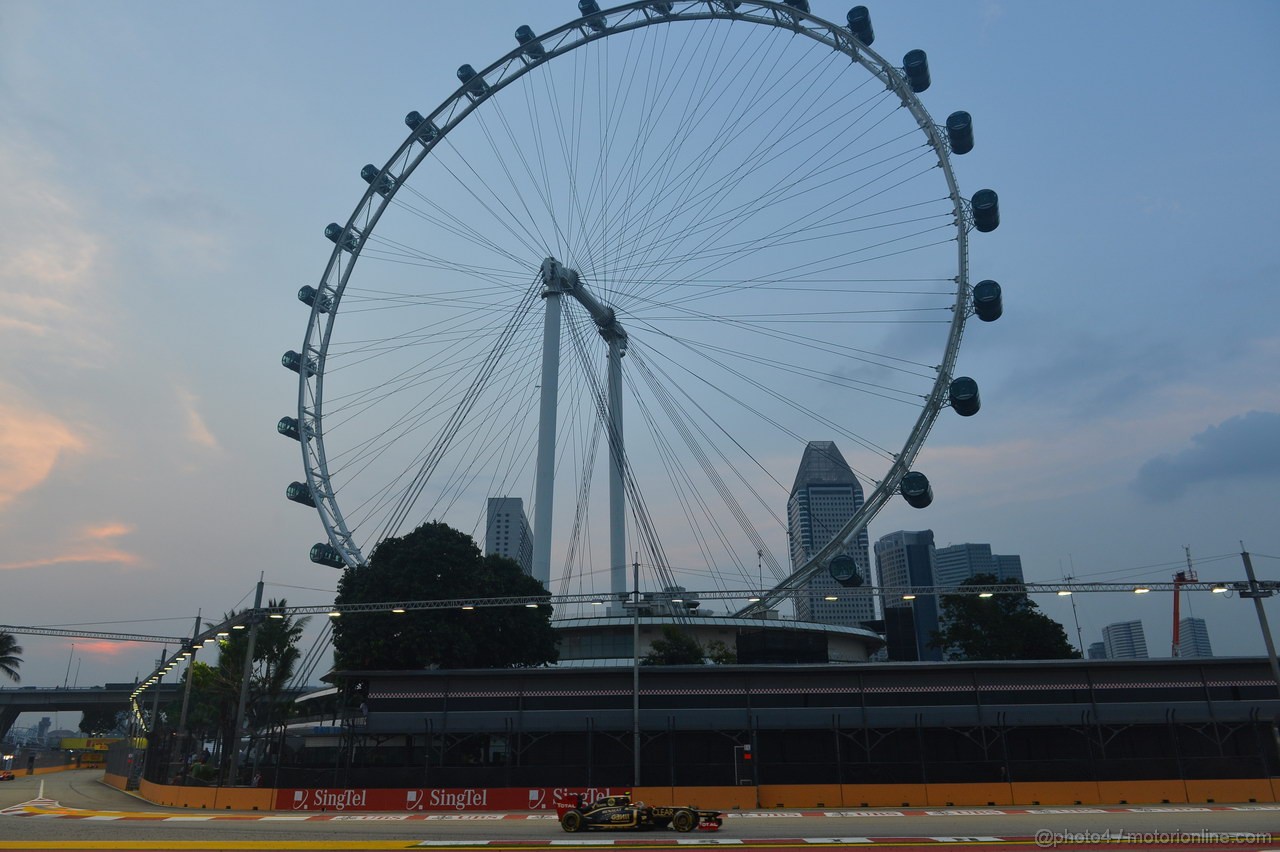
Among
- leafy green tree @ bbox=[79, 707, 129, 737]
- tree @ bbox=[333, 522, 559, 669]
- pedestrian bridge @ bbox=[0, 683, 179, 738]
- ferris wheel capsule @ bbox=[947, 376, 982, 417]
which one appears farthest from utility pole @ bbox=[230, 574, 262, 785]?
leafy green tree @ bbox=[79, 707, 129, 737]

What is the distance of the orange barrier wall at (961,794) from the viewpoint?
38.3m

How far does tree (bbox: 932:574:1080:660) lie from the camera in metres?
76.5

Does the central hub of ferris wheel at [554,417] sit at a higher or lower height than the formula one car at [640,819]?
higher

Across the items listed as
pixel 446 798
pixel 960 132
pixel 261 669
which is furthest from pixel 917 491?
pixel 261 669

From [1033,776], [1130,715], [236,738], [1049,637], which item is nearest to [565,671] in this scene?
[236,738]

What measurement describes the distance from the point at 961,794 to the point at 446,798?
938 inches

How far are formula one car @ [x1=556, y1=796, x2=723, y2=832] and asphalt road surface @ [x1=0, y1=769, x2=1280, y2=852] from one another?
38 centimetres

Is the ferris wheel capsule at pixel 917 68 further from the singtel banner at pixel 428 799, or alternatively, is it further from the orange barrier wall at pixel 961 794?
the singtel banner at pixel 428 799

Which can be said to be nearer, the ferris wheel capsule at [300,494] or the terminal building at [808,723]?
the terminal building at [808,723]

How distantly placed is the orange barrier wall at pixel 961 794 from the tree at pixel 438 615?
18.5 meters

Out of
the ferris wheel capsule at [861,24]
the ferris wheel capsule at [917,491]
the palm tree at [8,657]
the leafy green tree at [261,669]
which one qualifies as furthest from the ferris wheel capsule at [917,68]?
the palm tree at [8,657]

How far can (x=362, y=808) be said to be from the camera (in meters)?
39.6

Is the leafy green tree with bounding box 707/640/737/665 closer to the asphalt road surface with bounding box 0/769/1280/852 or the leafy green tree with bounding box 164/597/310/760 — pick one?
the leafy green tree with bounding box 164/597/310/760

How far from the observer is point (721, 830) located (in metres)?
28.4
